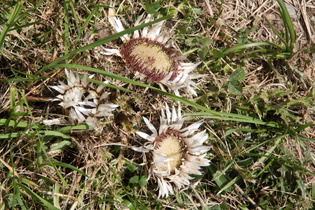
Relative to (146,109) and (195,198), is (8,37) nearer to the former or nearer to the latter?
(146,109)

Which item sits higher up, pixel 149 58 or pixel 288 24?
pixel 288 24

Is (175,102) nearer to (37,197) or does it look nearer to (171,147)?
(171,147)

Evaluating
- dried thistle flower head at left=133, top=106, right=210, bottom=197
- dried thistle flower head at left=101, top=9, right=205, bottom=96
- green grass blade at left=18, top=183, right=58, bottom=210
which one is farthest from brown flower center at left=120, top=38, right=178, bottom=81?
green grass blade at left=18, top=183, right=58, bottom=210

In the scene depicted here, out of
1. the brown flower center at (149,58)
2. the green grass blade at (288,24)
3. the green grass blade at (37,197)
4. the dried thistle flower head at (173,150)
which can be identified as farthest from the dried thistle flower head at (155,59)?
the green grass blade at (37,197)

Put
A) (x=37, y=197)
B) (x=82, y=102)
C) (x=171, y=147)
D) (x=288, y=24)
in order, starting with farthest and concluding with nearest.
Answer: (x=288, y=24)
(x=171, y=147)
(x=82, y=102)
(x=37, y=197)

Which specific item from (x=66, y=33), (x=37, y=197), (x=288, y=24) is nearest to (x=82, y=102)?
(x=66, y=33)

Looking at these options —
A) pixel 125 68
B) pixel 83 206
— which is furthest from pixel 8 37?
pixel 83 206

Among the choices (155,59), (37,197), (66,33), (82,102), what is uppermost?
(66,33)
